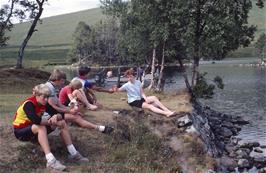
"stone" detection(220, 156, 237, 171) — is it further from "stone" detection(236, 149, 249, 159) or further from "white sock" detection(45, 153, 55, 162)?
"white sock" detection(45, 153, 55, 162)

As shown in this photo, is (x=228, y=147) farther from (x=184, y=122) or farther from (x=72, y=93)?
(x=72, y=93)

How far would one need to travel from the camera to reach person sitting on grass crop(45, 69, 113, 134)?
492 inches

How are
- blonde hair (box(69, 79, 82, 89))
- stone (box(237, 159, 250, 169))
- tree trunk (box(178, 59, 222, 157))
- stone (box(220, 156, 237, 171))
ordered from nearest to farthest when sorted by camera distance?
1. blonde hair (box(69, 79, 82, 89))
2. tree trunk (box(178, 59, 222, 157))
3. stone (box(220, 156, 237, 171))
4. stone (box(237, 159, 250, 169))

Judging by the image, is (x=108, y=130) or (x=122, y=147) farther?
(x=108, y=130)

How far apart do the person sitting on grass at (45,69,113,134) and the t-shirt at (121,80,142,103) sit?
362cm

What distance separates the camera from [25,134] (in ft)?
38.1

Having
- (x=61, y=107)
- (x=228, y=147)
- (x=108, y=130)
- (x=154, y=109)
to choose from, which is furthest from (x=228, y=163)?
(x=61, y=107)

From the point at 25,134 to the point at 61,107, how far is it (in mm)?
1525

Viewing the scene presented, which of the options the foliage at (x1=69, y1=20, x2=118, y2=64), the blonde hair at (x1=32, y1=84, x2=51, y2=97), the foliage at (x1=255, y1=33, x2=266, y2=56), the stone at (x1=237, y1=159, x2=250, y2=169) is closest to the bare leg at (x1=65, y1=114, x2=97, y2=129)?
the blonde hair at (x1=32, y1=84, x2=51, y2=97)

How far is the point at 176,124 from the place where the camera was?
17.7 metres

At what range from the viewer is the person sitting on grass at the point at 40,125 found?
11125 millimetres

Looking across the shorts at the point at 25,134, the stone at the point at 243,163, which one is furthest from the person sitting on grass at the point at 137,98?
the shorts at the point at 25,134

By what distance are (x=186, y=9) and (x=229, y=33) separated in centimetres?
310

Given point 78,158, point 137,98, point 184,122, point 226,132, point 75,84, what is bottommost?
point 226,132
